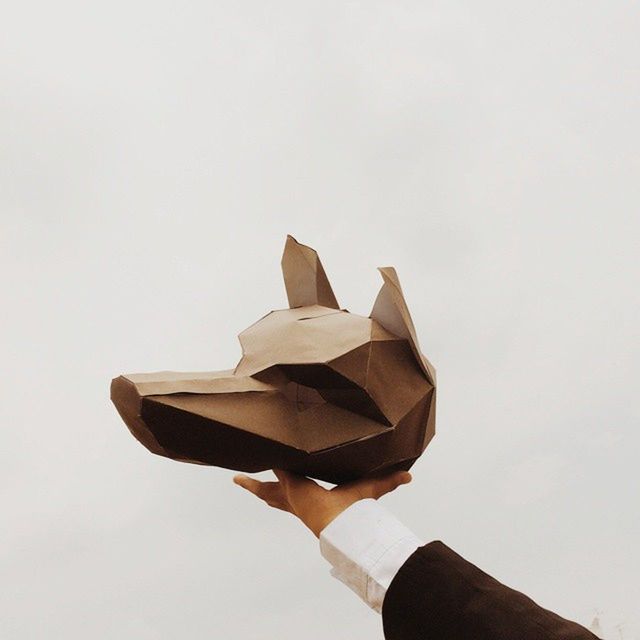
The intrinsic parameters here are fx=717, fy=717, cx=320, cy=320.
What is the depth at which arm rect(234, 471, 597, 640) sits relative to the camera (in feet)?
7.17

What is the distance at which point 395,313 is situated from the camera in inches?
118

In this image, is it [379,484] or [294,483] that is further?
[379,484]

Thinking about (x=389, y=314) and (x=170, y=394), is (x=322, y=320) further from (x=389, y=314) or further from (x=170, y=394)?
(x=170, y=394)

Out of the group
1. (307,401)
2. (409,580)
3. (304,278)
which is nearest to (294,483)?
(307,401)

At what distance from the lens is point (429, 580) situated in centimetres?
231

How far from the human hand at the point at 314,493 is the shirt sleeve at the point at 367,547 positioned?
82 millimetres

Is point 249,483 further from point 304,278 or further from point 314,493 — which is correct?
point 304,278

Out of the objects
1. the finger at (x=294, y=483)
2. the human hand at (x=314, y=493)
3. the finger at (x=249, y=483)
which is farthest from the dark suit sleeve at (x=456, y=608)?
the finger at (x=249, y=483)

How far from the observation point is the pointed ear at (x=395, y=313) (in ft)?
9.73

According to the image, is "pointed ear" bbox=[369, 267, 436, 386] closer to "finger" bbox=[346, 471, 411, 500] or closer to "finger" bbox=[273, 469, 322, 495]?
"finger" bbox=[346, 471, 411, 500]

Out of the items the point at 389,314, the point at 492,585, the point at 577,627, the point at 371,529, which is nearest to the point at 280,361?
the point at 389,314

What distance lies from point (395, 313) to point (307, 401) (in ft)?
1.72

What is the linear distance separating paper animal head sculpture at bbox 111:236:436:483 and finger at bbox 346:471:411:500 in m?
0.04

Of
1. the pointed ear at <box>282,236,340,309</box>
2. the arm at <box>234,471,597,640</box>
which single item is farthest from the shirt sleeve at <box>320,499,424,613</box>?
the pointed ear at <box>282,236,340,309</box>
